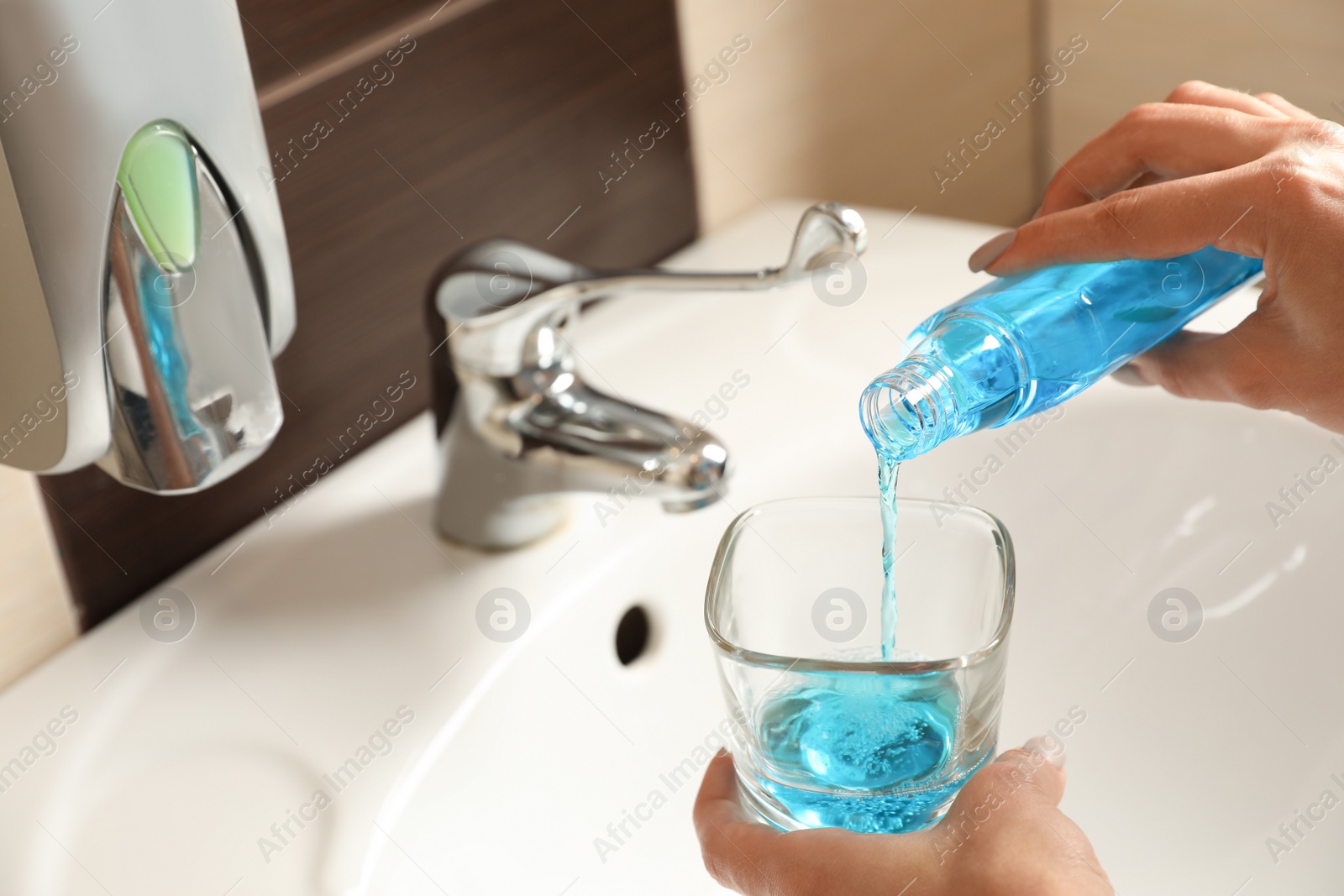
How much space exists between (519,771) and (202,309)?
0.22 m

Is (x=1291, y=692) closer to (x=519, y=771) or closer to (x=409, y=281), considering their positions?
(x=519, y=771)

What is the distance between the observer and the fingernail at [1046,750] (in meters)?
0.38

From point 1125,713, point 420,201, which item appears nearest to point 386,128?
point 420,201

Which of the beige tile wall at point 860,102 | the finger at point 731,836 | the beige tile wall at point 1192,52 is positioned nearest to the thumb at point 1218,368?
the finger at point 731,836

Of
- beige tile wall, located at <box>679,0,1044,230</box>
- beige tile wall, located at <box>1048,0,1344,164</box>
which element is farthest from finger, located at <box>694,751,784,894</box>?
beige tile wall, located at <box>1048,0,1344,164</box>

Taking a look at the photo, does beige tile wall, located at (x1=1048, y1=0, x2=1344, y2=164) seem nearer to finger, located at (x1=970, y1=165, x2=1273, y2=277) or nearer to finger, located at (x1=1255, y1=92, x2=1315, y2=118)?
finger, located at (x1=1255, y1=92, x2=1315, y2=118)

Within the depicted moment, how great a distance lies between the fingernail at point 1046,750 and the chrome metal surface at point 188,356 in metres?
0.26

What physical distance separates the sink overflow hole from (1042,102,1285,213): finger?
0.81 ft

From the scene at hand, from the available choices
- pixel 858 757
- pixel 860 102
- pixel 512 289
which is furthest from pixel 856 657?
pixel 860 102

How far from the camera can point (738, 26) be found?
0.76 metres

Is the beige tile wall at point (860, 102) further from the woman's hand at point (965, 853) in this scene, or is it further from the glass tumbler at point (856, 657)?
the woman's hand at point (965, 853)

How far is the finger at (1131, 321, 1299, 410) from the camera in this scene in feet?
1.53

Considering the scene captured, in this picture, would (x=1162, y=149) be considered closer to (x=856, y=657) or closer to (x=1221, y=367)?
(x=1221, y=367)

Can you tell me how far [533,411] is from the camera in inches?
21.1
